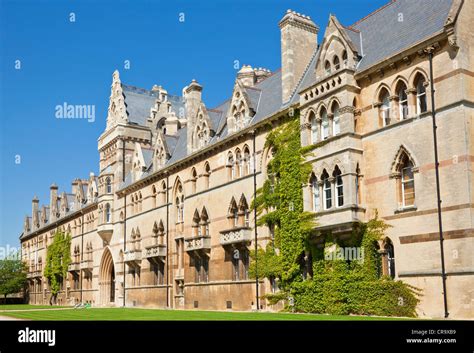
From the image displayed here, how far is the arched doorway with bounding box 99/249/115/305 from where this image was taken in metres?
60.2

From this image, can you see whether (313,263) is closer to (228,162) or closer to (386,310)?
(386,310)

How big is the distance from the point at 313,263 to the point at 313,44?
1399 cm

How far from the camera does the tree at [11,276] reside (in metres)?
83.7

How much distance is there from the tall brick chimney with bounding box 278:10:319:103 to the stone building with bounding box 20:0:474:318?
73mm

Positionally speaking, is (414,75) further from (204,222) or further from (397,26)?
(204,222)

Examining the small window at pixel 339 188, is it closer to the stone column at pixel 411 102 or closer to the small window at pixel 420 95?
the stone column at pixel 411 102

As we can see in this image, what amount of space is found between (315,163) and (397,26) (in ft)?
24.3

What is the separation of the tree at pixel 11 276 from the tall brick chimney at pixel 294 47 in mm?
63989

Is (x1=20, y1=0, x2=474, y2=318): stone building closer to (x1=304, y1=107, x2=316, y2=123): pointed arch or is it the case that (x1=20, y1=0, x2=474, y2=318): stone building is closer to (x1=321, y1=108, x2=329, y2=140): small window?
(x1=321, y1=108, x2=329, y2=140): small window

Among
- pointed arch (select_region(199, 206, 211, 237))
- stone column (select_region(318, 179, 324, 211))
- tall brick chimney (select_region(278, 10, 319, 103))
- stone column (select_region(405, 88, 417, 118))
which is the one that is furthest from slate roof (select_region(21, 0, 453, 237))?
stone column (select_region(318, 179, 324, 211))

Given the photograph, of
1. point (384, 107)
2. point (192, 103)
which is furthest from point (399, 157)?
point (192, 103)

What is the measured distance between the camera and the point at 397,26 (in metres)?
27.4

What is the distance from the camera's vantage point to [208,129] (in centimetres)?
4116
